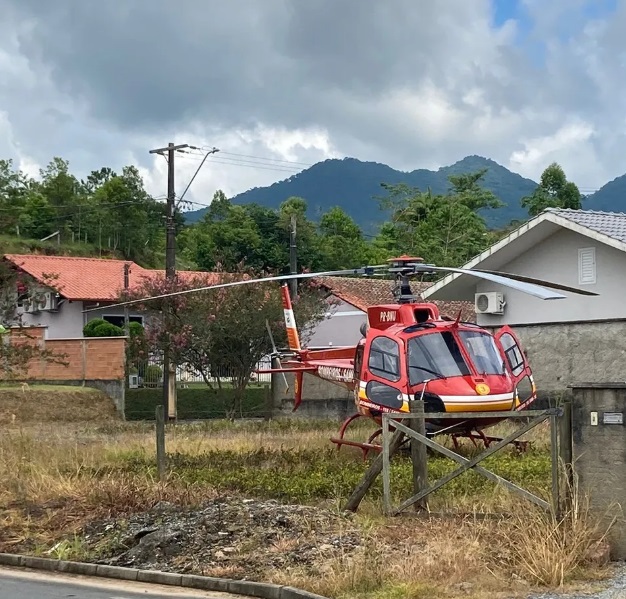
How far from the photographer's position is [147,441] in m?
20.4

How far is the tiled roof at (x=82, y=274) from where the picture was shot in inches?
1940

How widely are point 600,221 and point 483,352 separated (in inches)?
424

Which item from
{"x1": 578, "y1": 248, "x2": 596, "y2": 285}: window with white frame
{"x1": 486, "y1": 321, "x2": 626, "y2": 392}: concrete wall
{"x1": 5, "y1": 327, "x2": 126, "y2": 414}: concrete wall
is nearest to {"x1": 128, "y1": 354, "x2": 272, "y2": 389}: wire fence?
{"x1": 5, "y1": 327, "x2": 126, "y2": 414}: concrete wall

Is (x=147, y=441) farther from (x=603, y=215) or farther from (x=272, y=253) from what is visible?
(x=272, y=253)

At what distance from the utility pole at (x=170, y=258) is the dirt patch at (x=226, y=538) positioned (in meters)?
20.6

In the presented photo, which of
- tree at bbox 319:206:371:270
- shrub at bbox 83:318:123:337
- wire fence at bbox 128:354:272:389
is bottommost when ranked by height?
Answer: wire fence at bbox 128:354:272:389

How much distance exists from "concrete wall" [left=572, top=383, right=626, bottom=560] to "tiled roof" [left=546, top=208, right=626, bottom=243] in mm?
14849

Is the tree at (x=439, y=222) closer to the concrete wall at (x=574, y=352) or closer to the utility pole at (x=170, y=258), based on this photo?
the utility pole at (x=170, y=258)

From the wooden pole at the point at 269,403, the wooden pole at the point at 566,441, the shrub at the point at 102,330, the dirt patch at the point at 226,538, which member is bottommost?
the wooden pole at the point at 269,403

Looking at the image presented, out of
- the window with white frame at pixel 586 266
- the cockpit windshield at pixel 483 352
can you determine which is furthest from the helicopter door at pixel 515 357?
the window with white frame at pixel 586 266

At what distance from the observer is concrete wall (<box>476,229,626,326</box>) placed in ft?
79.2

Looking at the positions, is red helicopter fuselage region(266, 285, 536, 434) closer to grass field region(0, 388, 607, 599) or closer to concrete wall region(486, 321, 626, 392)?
grass field region(0, 388, 607, 599)

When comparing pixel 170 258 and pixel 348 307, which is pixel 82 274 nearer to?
pixel 348 307

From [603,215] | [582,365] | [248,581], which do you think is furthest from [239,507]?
[603,215]
